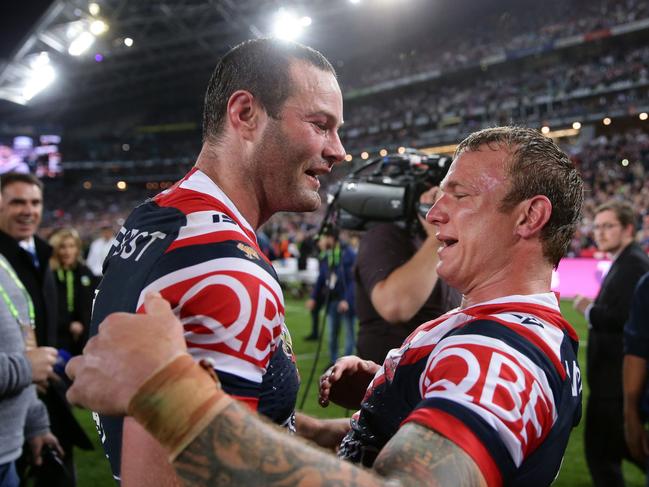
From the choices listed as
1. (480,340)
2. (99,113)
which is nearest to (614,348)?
(480,340)

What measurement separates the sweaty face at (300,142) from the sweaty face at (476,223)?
36 centimetres

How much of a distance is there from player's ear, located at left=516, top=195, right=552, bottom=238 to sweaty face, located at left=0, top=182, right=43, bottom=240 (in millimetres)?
2922

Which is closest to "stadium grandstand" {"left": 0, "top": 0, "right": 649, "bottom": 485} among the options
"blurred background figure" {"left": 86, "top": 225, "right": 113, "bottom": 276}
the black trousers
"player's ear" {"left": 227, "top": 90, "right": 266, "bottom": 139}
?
"blurred background figure" {"left": 86, "top": 225, "right": 113, "bottom": 276}

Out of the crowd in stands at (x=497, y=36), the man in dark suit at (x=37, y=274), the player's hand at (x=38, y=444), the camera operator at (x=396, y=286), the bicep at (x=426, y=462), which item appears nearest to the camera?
the bicep at (x=426, y=462)

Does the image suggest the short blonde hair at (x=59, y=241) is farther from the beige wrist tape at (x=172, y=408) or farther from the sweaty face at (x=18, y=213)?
the beige wrist tape at (x=172, y=408)

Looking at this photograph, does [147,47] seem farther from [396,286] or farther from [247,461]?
[247,461]

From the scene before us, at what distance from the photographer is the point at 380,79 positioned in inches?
1416

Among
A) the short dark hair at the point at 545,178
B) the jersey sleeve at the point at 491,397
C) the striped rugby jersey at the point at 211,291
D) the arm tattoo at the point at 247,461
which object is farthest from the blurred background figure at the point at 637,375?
the arm tattoo at the point at 247,461

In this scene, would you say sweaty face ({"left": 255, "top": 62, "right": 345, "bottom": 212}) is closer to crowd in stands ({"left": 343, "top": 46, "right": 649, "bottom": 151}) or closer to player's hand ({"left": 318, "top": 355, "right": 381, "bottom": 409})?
player's hand ({"left": 318, "top": 355, "right": 381, "bottom": 409})

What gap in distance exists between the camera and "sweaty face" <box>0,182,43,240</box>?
3424 mm

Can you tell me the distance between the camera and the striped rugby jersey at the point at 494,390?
42.4 inches

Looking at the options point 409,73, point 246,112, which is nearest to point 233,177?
point 246,112

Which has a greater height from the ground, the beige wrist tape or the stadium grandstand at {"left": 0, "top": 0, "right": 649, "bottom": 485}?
the stadium grandstand at {"left": 0, "top": 0, "right": 649, "bottom": 485}

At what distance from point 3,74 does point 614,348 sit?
418 inches
